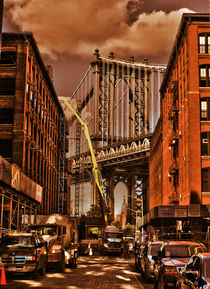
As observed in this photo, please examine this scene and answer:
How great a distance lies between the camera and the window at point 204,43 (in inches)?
1955

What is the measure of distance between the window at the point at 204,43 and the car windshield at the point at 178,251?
34.5 m

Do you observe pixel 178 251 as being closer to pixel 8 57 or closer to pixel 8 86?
pixel 8 86

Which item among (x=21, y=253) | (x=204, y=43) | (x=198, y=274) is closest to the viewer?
(x=198, y=274)

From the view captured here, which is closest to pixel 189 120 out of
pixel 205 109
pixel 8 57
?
pixel 205 109

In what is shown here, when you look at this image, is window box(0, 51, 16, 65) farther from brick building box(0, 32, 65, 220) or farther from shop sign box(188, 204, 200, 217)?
shop sign box(188, 204, 200, 217)

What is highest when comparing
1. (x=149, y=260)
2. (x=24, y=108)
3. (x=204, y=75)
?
(x=204, y=75)

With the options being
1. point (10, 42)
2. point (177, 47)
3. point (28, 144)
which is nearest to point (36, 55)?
point (10, 42)

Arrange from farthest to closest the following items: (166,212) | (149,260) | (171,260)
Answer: (166,212) < (149,260) < (171,260)

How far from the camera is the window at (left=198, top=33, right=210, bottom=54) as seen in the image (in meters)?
49.7

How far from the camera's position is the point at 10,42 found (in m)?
59.8

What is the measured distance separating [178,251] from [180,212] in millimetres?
26283

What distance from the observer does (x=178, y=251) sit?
1806 centimetres

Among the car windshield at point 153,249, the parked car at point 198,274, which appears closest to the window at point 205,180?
the car windshield at point 153,249

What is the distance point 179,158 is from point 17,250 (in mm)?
33745
